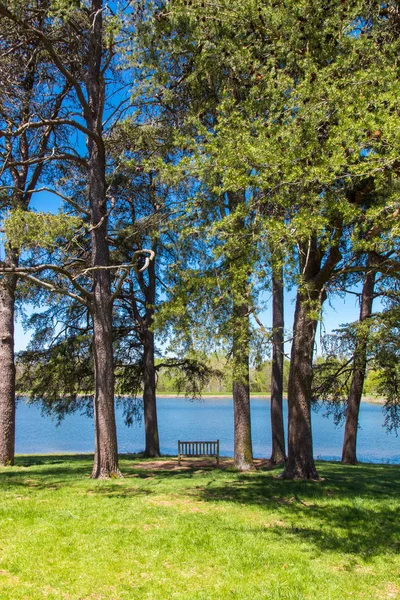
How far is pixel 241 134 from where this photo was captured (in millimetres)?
6438

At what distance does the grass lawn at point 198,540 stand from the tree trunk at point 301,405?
1.69 feet

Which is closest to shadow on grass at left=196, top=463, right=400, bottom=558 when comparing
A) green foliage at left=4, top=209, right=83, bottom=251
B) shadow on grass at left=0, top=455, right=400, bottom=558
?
shadow on grass at left=0, top=455, right=400, bottom=558

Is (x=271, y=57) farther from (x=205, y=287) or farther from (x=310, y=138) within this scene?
(x=205, y=287)

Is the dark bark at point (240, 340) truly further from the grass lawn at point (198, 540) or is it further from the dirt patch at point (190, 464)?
the grass lawn at point (198, 540)

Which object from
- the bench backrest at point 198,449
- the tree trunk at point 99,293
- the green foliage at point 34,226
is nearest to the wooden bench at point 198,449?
the bench backrest at point 198,449

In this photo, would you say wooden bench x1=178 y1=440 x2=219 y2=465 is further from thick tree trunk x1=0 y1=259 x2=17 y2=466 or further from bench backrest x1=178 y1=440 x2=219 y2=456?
thick tree trunk x1=0 y1=259 x2=17 y2=466

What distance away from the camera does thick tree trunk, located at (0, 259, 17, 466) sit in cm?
1172

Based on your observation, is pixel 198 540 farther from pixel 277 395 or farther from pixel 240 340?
pixel 277 395

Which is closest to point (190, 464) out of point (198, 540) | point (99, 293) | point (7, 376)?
point (7, 376)

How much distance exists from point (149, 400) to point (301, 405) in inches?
307

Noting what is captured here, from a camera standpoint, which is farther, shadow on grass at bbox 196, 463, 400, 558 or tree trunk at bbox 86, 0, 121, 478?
tree trunk at bbox 86, 0, 121, 478

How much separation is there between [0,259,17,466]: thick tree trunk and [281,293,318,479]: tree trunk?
6525 millimetres

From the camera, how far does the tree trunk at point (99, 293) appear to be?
368 inches

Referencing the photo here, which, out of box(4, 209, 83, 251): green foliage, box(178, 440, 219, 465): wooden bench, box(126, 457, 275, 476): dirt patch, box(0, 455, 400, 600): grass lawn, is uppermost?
box(4, 209, 83, 251): green foliage
